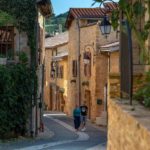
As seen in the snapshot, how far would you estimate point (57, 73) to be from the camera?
57.7 metres

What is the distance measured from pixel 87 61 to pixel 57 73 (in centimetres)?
1898

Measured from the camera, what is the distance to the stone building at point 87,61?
37000mm

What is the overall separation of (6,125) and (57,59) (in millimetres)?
27741

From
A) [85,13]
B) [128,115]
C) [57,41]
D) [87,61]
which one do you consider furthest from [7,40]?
[57,41]

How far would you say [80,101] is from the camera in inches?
1684

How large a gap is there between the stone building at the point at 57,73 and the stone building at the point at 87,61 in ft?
12.7

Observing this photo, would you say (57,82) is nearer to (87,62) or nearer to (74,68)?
(74,68)

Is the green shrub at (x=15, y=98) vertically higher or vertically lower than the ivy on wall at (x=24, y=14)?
lower

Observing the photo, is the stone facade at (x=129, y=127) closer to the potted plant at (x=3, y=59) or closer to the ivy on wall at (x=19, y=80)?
the ivy on wall at (x=19, y=80)

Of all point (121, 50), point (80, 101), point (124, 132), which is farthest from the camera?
point (80, 101)

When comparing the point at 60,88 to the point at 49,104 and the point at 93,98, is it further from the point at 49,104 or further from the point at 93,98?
the point at 93,98

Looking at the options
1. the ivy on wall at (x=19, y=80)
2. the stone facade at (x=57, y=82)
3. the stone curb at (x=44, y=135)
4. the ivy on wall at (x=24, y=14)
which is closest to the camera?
the ivy on wall at (x=19, y=80)

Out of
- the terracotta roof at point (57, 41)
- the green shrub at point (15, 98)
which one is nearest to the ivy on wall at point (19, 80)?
the green shrub at point (15, 98)

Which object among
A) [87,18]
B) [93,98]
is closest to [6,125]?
[93,98]
